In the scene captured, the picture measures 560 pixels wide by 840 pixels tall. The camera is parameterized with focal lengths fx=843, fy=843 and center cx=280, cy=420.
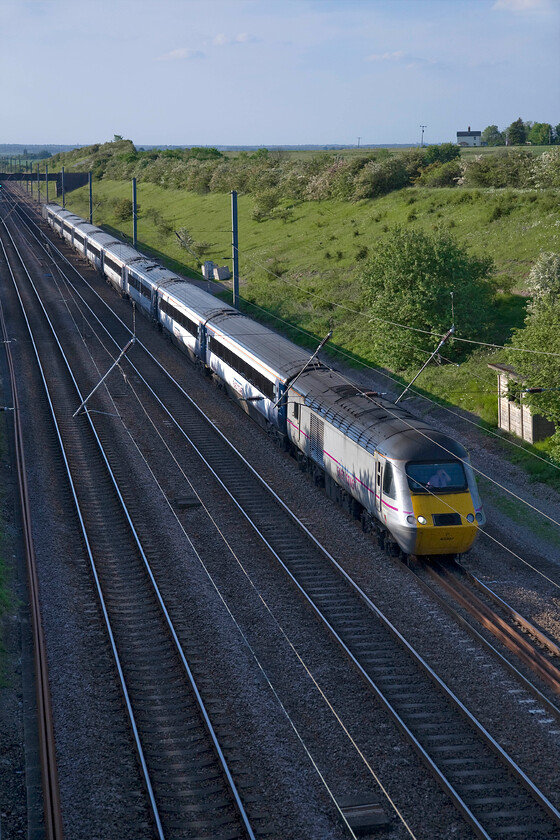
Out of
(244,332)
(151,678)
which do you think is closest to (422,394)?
(244,332)

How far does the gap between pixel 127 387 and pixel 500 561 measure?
69.1 feet

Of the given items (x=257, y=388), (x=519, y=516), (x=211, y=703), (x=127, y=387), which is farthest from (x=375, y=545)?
(x=127, y=387)

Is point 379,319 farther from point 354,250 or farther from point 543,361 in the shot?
point 354,250

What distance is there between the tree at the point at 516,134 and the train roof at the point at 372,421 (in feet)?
442

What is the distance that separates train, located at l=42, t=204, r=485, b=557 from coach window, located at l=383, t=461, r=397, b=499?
0.08ft

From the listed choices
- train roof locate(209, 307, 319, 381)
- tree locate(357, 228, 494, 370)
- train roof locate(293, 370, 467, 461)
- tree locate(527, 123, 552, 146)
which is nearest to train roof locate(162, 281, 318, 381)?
train roof locate(209, 307, 319, 381)

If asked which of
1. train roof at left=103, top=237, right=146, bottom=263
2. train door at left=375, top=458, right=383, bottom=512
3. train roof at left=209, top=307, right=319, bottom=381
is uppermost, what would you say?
train roof at left=103, top=237, right=146, bottom=263

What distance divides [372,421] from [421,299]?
15739 mm

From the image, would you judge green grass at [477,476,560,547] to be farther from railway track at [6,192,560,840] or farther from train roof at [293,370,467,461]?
railway track at [6,192,560,840]

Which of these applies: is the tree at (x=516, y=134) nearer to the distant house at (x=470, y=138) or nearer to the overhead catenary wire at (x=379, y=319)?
the distant house at (x=470, y=138)

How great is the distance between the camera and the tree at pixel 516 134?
147250 millimetres

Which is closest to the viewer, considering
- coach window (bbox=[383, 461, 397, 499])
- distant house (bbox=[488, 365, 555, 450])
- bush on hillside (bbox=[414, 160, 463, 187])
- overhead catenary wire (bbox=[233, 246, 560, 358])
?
coach window (bbox=[383, 461, 397, 499])

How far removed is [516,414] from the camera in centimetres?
2903

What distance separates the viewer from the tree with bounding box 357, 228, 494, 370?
118ft
